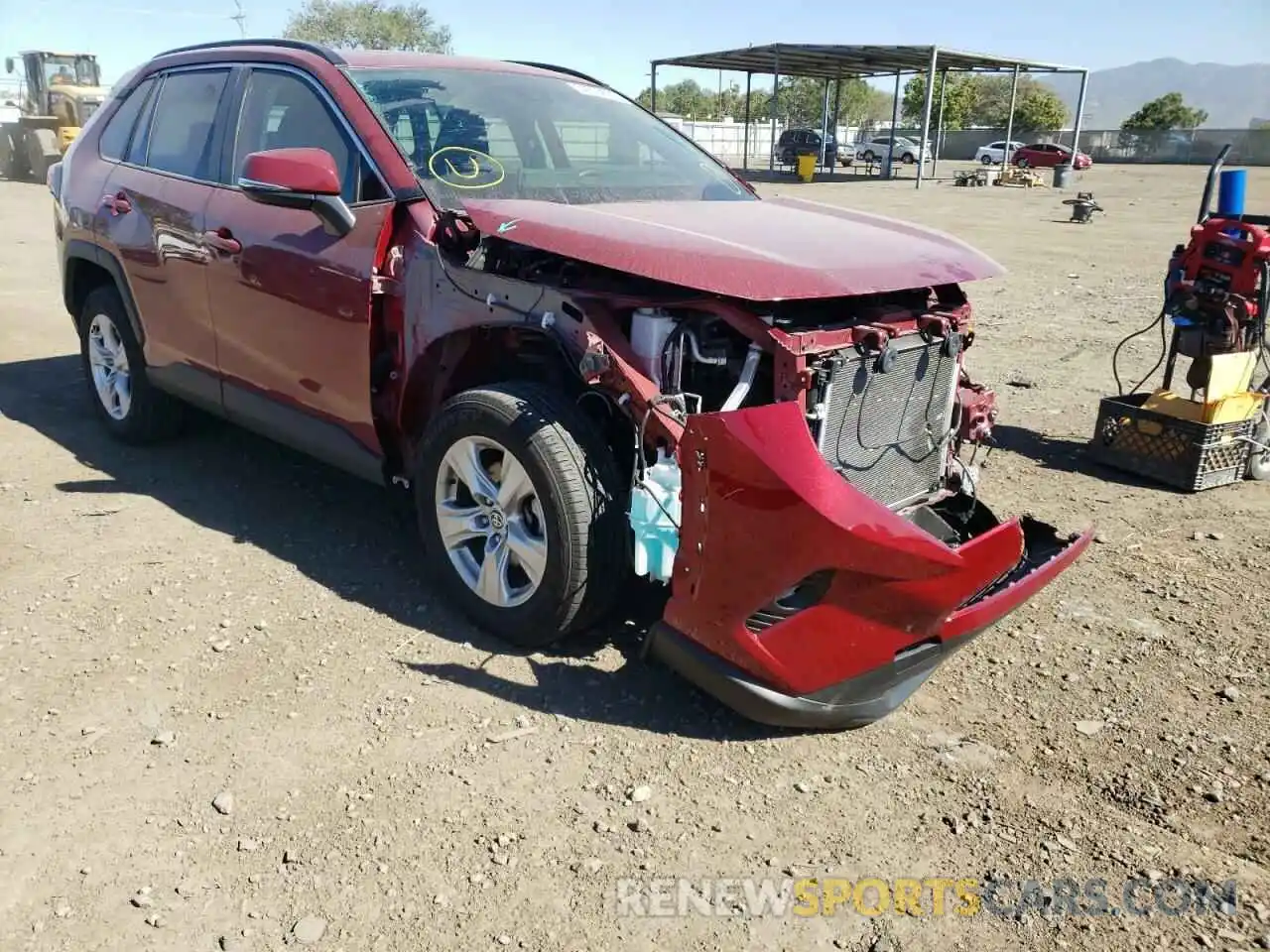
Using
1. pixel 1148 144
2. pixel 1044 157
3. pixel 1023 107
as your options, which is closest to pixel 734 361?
pixel 1044 157

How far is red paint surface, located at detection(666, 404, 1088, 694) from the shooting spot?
255 cm

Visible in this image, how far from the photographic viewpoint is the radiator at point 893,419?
3.11m

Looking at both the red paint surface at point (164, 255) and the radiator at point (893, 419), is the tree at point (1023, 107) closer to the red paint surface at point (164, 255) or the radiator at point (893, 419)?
the red paint surface at point (164, 255)

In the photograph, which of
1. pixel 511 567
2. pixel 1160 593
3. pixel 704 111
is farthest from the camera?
pixel 704 111

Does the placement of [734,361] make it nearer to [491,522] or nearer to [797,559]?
[797,559]

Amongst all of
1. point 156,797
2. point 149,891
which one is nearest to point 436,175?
point 156,797

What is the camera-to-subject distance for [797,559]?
260 cm

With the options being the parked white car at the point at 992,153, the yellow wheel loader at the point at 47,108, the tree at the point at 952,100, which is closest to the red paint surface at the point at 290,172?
the yellow wheel loader at the point at 47,108

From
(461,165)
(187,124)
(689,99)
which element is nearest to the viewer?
(461,165)

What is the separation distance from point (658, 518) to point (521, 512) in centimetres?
56

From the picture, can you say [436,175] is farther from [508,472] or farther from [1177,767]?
[1177,767]

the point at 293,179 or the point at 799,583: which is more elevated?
the point at 293,179

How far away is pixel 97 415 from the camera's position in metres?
5.77

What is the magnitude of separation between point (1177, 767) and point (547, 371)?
232 centimetres
